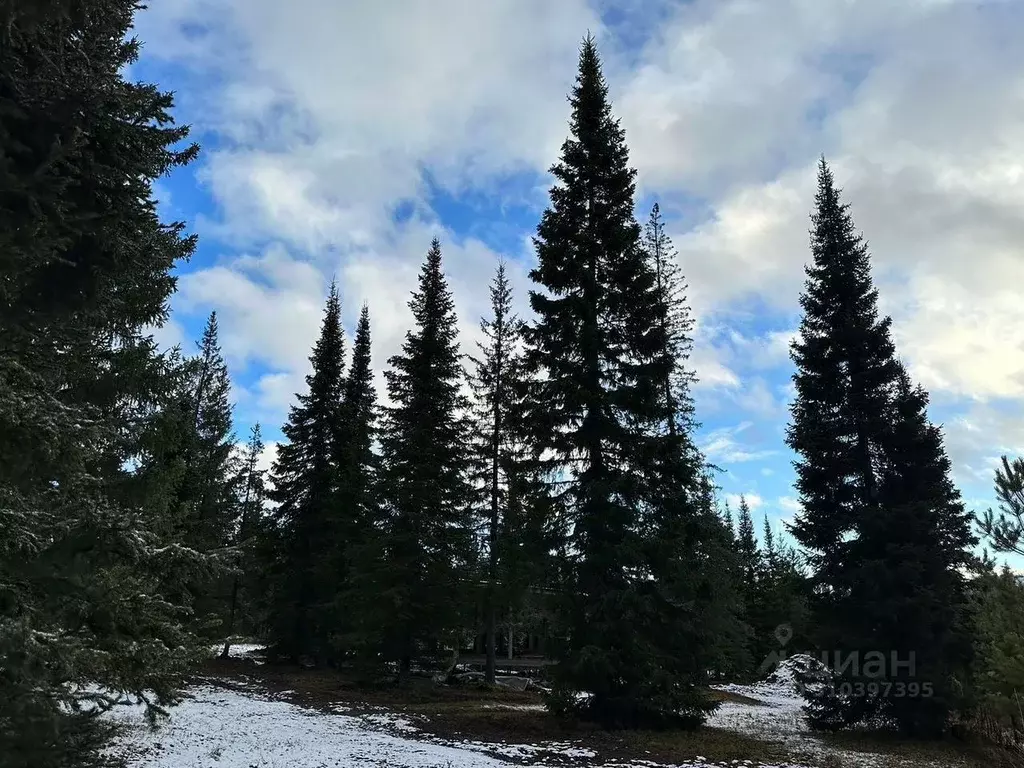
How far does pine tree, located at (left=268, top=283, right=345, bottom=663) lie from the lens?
90.2 ft

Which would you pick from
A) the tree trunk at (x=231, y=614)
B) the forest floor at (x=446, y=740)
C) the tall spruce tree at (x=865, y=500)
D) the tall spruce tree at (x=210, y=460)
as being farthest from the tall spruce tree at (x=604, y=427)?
the tree trunk at (x=231, y=614)

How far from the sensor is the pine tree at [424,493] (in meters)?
21.1

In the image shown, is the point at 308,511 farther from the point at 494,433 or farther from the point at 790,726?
the point at 790,726

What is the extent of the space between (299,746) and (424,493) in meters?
11.1

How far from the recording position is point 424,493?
22.1 meters

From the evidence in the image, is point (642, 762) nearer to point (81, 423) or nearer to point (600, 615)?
point (600, 615)

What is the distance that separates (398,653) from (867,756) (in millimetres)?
13830

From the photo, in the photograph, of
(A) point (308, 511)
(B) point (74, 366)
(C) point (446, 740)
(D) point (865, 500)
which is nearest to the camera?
(B) point (74, 366)

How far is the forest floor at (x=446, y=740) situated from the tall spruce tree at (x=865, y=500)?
5.80ft

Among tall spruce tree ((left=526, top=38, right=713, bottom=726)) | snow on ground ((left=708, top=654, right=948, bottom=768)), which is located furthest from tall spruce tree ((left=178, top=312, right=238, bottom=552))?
snow on ground ((left=708, top=654, right=948, bottom=768))

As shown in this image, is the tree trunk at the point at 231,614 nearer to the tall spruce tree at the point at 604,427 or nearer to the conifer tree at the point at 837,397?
the tall spruce tree at the point at 604,427

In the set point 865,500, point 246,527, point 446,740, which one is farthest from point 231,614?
point 865,500

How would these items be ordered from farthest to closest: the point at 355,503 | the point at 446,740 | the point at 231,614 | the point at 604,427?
the point at 231,614 → the point at 355,503 → the point at 604,427 → the point at 446,740

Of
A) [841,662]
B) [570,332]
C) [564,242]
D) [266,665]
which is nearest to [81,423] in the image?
[570,332]
